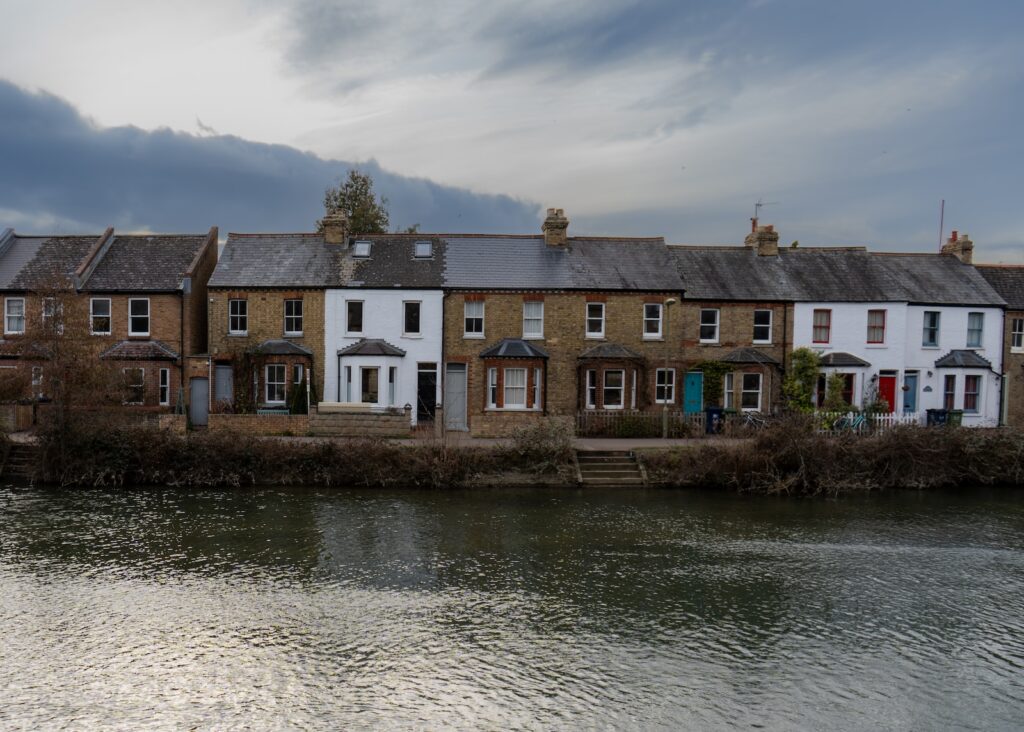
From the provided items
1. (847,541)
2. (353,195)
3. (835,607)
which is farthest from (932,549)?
(353,195)

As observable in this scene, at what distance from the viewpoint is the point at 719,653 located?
11508 mm

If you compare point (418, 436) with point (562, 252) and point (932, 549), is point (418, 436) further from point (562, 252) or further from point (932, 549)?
point (932, 549)

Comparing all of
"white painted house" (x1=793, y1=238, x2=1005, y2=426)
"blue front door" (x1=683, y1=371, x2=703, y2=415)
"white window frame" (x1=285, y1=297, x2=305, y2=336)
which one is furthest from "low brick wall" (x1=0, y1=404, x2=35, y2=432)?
"white painted house" (x1=793, y1=238, x2=1005, y2=426)

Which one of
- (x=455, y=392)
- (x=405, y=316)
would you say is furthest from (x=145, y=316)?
(x=455, y=392)

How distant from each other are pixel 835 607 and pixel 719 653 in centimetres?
353

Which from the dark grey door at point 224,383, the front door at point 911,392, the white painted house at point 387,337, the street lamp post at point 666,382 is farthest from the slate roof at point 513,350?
the front door at point 911,392

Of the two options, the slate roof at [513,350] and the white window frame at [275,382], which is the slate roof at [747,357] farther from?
the white window frame at [275,382]

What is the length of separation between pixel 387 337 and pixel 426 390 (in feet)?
9.73

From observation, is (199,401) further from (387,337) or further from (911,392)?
(911,392)

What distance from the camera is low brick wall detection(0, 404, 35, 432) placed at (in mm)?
27114

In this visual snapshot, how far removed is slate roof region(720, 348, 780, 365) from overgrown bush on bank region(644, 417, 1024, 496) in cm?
648

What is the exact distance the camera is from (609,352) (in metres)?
30.4

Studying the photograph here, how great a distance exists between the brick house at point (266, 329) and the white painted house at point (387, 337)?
69 cm

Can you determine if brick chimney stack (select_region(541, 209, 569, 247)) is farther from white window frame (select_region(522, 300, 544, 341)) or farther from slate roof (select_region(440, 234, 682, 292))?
white window frame (select_region(522, 300, 544, 341))
